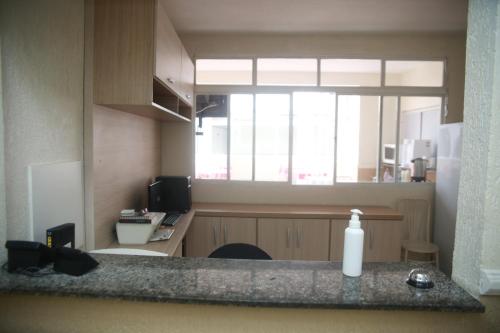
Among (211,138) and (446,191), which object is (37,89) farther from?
(446,191)

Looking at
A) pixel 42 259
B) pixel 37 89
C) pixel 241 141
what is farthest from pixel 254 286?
pixel 241 141

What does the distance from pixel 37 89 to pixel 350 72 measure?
11.6 feet

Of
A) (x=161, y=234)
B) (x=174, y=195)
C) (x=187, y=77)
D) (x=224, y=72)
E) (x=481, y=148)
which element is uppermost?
(x=224, y=72)

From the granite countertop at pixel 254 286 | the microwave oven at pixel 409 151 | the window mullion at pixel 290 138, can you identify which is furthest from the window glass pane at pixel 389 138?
the granite countertop at pixel 254 286

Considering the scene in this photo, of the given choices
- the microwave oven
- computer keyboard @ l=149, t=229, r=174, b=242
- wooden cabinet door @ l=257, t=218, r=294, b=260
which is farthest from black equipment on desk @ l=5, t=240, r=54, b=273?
the microwave oven

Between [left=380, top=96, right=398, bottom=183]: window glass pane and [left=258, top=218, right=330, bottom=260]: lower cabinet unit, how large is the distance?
1.28m

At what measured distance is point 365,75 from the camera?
13.6ft

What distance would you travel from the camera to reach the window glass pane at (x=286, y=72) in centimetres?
408

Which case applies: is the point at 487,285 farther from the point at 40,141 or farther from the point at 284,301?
the point at 40,141

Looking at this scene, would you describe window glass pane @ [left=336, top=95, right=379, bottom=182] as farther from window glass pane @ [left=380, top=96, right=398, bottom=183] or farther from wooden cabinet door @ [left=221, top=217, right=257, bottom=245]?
wooden cabinet door @ [left=221, top=217, right=257, bottom=245]

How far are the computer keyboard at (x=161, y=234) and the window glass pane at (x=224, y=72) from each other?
212 centimetres

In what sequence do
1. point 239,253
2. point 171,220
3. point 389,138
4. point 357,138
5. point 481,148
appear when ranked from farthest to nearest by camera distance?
point 357,138
point 389,138
point 171,220
point 239,253
point 481,148

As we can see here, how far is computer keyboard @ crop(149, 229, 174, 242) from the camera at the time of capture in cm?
251

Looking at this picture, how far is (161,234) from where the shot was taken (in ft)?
8.55
